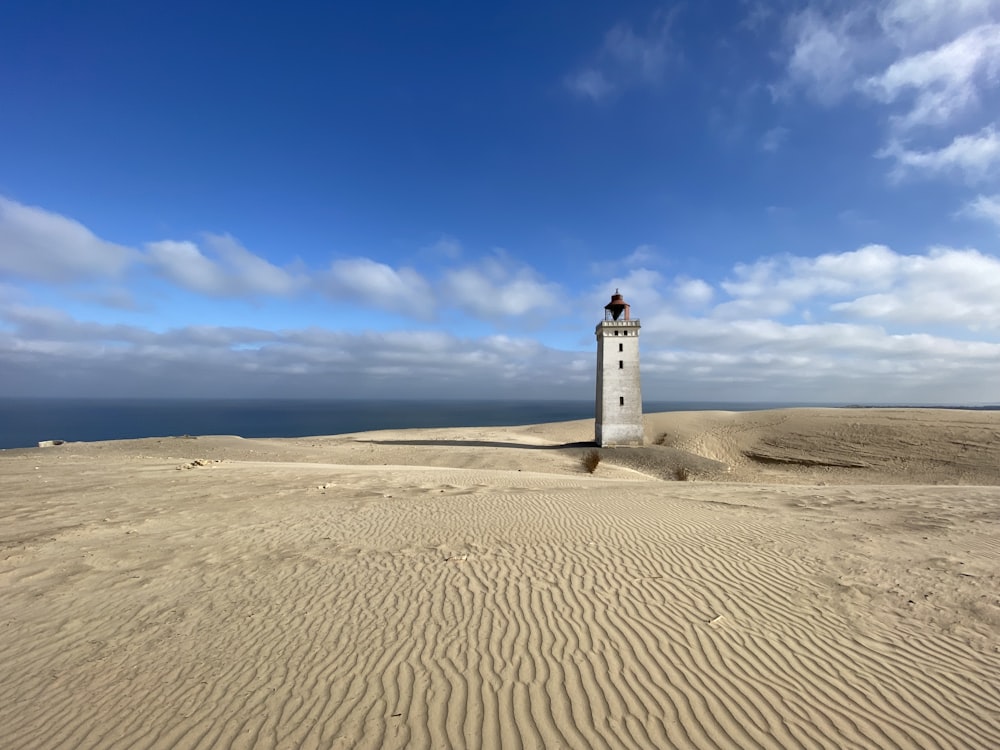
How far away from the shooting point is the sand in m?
3.54

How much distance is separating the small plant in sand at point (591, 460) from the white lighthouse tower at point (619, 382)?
1279mm

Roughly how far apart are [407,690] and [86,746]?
239 cm

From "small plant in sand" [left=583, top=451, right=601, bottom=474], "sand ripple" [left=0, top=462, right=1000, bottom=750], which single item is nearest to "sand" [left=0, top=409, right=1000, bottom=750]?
"sand ripple" [left=0, top=462, right=1000, bottom=750]

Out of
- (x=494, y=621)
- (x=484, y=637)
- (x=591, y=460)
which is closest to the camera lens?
(x=484, y=637)

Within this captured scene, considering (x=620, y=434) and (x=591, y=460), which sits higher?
(x=620, y=434)

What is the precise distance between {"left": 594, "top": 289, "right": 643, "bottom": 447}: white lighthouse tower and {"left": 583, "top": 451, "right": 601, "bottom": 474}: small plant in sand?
128cm

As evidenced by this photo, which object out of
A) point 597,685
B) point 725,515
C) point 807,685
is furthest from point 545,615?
point 725,515

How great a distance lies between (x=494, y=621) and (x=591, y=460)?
21.6 m

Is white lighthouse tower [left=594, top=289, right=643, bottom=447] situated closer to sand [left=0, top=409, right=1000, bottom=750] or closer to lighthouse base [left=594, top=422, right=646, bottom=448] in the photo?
lighthouse base [left=594, top=422, right=646, bottom=448]

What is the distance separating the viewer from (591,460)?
2594 centimetres

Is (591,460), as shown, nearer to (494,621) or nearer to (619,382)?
(619,382)

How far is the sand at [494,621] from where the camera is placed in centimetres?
354

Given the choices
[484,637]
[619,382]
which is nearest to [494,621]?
[484,637]

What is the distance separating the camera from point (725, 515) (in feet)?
33.6
